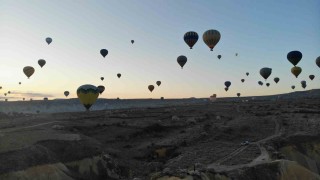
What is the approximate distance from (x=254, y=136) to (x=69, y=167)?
31.6 m

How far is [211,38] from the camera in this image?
91.9 m

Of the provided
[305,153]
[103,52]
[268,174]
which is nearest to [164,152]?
[305,153]

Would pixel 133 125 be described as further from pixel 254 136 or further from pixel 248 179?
pixel 248 179

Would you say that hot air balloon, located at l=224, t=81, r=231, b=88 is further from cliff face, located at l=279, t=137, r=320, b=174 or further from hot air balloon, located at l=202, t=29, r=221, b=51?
cliff face, located at l=279, t=137, r=320, b=174

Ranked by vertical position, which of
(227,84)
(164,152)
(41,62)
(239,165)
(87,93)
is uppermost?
(41,62)

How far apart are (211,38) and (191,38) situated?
192 inches

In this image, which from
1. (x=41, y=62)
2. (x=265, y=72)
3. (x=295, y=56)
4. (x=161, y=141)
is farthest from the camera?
(x=265, y=72)

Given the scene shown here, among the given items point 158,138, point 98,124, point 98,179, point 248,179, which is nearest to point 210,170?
point 248,179

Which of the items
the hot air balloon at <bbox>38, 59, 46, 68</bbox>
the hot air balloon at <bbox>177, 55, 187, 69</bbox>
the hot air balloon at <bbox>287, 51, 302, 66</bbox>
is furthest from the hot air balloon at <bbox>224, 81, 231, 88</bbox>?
the hot air balloon at <bbox>38, 59, 46, 68</bbox>

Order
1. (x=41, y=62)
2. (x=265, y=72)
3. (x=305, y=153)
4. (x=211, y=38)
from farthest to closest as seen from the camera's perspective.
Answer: (x=265, y=72)
(x=41, y=62)
(x=211, y=38)
(x=305, y=153)

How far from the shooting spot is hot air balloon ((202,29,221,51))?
9188cm

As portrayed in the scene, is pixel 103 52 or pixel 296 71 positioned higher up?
pixel 103 52

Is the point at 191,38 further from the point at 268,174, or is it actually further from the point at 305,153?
the point at 268,174

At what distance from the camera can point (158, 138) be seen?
236 ft
